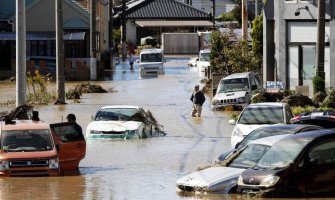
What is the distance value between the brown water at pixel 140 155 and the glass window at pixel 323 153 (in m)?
1.81

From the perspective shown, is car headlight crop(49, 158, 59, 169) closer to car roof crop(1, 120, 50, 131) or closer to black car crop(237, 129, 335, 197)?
car roof crop(1, 120, 50, 131)

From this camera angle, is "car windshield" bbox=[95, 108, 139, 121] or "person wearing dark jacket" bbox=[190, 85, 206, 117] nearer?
"car windshield" bbox=[95, 108, 139, 121]

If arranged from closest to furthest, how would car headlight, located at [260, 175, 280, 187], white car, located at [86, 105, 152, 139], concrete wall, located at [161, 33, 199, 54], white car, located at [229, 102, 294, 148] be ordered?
car headlight, located at [260, 175, 280, 187]
white car, located at [229, 102, 294, 148]
white car, located at [86, 105, 152, 139]
concrete wall, located at [161, 33, 199, 54]

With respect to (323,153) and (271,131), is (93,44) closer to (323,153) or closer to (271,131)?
(271,131)

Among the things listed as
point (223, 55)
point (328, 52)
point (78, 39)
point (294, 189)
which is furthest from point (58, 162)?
point (78, 39)

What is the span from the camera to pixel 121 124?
34.1 metres

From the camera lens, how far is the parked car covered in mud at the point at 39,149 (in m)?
24.1

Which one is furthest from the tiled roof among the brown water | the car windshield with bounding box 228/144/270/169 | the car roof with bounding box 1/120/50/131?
the car windshield with bounding box 228/144/270/169

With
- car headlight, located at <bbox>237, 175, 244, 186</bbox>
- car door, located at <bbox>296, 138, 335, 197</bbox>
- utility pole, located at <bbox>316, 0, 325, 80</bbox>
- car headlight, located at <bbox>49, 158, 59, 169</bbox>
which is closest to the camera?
car door, located at <bbox>296, 138, 335, 197</bbox>

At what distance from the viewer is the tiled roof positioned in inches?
4678

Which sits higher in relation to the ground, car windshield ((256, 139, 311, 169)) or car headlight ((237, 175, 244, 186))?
car windshield ((256, 139, 311, 169))

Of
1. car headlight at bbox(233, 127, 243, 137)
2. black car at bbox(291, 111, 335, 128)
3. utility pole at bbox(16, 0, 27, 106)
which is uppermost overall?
utility pole at bbox(16, 0, 27, 106)

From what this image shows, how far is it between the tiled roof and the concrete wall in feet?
27.2

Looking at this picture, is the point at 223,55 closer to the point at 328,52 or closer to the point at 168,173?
the point at 328,52
